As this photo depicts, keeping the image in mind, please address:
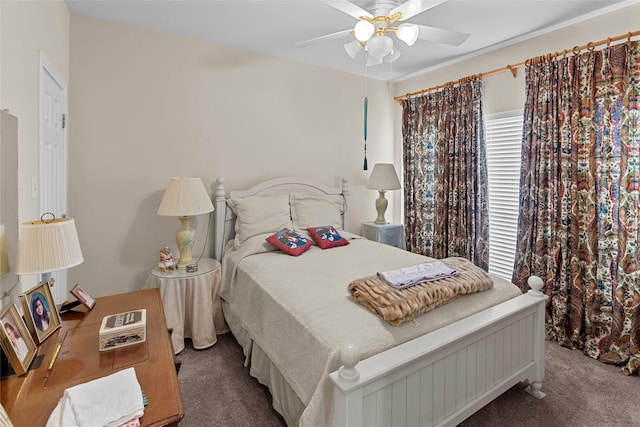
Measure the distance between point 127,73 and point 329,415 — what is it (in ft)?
9.75

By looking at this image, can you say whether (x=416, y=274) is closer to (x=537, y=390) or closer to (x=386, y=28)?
(x=537, y=390)

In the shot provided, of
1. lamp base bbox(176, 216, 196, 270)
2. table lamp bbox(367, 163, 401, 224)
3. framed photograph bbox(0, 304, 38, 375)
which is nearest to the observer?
framed photograph bbox(0, 304, 38, 375)

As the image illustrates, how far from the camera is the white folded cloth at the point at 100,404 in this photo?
85 centimetres

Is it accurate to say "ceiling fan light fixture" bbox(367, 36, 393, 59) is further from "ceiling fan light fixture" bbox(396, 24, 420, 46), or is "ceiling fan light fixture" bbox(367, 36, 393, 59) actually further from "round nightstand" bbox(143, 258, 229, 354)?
"round nightstand" bbox(143, 258, 229, 354)

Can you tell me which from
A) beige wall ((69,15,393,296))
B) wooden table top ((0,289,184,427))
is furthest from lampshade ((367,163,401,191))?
wooden table top ((0,289,184,427))

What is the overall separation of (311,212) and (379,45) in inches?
69.1

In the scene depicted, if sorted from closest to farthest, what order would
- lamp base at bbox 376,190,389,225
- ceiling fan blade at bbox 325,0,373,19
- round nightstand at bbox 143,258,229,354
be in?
ceiling fan blade at bbox 325,0,373,19, round nightstand at bbox 143,258,229,354, lamp base at bbox 376,190,389,225

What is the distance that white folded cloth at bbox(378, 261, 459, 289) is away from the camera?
178 centimetres

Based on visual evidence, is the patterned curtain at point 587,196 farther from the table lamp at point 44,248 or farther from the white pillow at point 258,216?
the table lamp at point 44,248

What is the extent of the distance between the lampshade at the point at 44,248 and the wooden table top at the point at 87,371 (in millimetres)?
321

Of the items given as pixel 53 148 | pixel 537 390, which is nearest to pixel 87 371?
pixel 53 148

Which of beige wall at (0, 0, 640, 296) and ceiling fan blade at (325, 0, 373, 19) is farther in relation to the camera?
beige wall at (0, 0, 640, 296)

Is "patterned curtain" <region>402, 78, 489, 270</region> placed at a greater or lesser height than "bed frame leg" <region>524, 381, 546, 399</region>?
greater

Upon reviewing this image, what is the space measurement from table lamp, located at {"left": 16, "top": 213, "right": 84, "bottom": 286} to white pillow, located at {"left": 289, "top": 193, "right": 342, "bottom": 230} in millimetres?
2045
